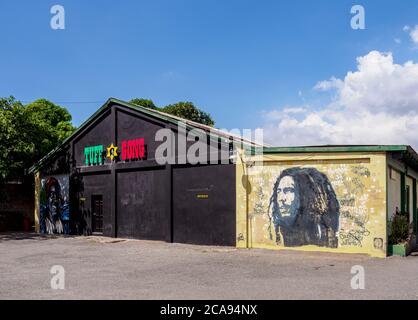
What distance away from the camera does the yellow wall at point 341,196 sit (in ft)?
44.2

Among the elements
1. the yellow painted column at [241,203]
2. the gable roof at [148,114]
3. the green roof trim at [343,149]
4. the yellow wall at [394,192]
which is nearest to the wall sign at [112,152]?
the gable roof at [148,114]

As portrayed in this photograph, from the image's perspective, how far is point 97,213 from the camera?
21.6 m

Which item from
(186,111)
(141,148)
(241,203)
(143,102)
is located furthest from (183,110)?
(241,203)

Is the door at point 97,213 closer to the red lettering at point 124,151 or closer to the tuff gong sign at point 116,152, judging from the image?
the tuff gong sign at point 116,152

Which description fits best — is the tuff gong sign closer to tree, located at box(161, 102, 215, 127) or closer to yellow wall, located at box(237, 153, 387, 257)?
yellow wall, located at box(237, 153, 387, 257)

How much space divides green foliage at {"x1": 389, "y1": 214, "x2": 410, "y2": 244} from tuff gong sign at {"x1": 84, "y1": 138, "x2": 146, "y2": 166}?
36.2ft

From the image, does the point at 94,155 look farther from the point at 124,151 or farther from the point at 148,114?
the point at 148,114

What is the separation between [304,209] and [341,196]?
4.59 ft

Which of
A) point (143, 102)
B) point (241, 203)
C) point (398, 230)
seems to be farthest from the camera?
point (143, 102)

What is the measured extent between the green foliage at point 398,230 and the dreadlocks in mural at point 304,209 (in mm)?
2062

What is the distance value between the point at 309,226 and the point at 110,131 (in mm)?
11564
